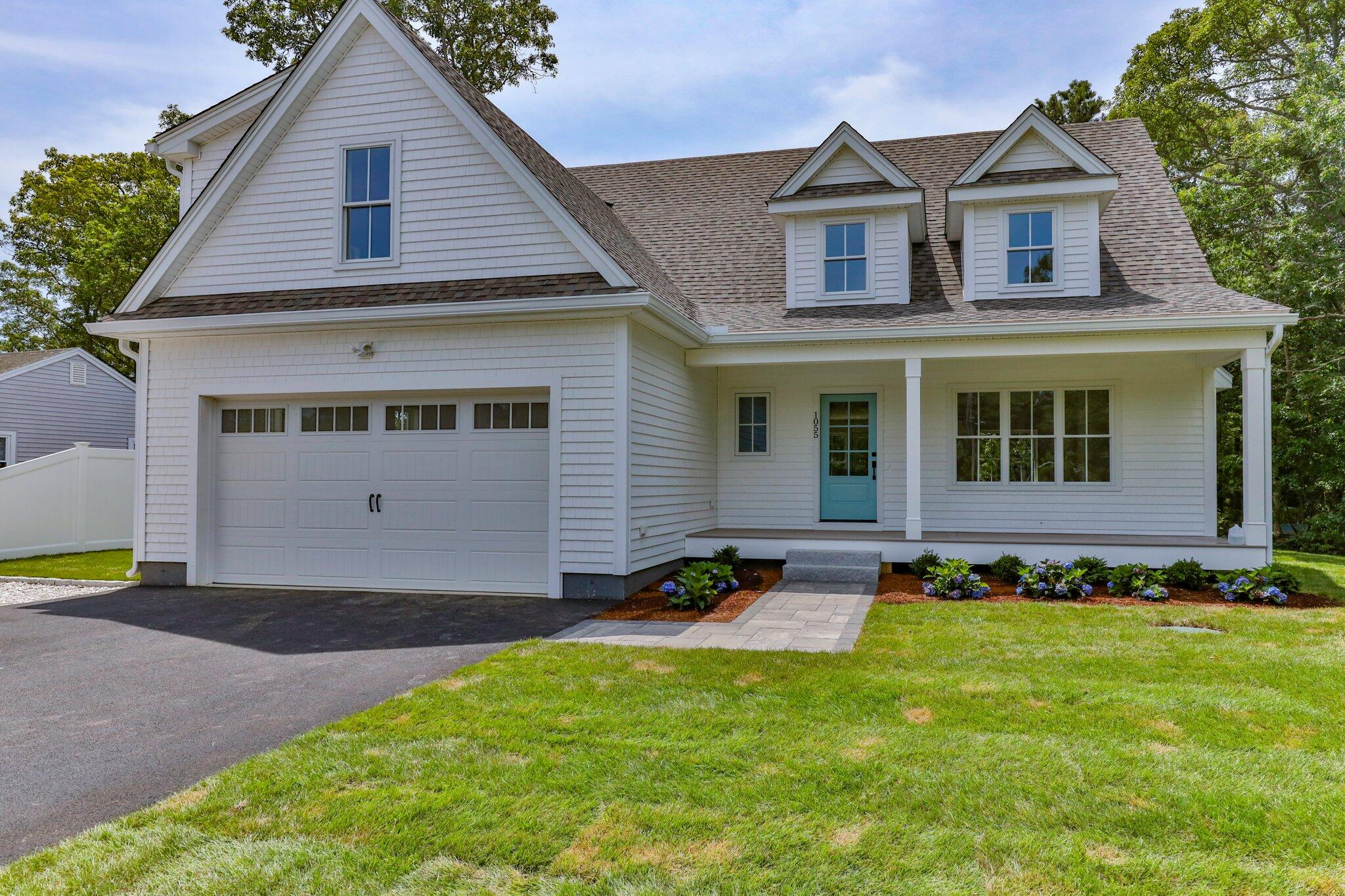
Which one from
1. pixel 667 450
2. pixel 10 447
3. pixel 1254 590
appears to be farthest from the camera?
pixel 10 447

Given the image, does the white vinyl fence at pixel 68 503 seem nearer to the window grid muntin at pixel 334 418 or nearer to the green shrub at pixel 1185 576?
the window grid muntin at pixel 334 418

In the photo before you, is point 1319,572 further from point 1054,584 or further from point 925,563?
point 925,563

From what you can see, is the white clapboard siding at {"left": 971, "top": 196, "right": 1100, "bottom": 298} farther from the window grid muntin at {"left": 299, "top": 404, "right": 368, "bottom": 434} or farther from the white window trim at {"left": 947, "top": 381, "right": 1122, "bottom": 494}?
the window grid muntin at {"left": 299, "top": 404, "right": 368, "bottom": 434}

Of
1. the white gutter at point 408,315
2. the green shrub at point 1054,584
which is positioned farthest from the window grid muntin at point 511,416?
the green shrub at point 1054,584

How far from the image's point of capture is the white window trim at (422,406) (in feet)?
31.1

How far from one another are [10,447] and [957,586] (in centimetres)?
2322

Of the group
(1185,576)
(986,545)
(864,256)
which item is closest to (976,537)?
(986,545)

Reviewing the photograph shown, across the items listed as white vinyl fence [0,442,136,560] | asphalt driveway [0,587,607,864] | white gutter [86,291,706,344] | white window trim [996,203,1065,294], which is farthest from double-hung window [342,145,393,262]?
white window trim [996,203,1065,294]

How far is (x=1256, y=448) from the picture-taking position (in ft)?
30.7

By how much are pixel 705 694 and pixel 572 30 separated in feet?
66.1

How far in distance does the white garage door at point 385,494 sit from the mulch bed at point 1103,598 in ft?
13.3

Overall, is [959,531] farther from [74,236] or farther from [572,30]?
[74,236]

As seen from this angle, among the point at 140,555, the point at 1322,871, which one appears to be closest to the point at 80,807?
A: the point at 1322,871

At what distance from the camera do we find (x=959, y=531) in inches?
457
